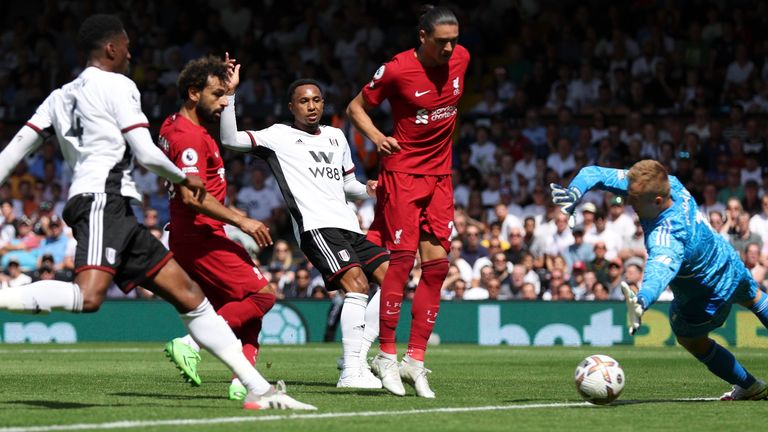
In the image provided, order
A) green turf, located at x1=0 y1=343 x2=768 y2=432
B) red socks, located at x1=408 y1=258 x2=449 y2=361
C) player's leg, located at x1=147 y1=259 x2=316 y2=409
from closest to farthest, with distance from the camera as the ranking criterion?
green turf, located at x1=0 y1=343 x2=768 y2=432 < player's leg, located at x1=147 y1=259 x2=316 y2=409 < red socks, located at x1=408 y1=258 x2=449 y2=361

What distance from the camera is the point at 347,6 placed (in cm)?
2711

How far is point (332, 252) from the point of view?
1052 cm

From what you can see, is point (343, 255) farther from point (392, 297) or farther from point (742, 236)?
point (742, 236)

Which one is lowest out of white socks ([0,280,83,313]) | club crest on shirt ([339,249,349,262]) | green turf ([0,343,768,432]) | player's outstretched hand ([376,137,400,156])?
green turf ([0,343,768,432])

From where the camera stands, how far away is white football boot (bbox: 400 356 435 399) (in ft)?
30.2

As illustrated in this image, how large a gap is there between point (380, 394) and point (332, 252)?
1.48 meters

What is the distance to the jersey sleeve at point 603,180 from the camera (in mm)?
8914

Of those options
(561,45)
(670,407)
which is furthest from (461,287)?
(670,407)

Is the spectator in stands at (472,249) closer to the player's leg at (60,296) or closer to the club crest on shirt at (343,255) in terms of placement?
the club crest on shirt at (343,255)

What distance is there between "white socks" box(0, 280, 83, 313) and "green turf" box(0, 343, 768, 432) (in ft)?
2.03

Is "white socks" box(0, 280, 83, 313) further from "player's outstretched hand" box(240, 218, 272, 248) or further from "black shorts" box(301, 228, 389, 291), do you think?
"black shorts" box(301, 228, 389, 291)

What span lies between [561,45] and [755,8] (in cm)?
358

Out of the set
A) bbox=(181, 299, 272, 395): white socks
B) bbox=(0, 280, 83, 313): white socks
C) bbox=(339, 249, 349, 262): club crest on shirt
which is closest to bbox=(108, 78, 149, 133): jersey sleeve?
bbox=(0, 280, 83, 313): white socks

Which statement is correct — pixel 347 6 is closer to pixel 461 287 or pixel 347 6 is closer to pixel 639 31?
pixel 639 31
